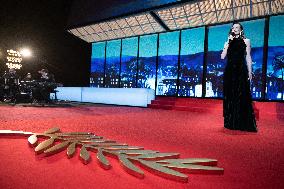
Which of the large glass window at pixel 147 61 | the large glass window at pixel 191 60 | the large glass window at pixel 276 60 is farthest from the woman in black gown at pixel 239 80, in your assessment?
the large glass window at pixel 147 61

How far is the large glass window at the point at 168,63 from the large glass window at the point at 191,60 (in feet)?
1.14

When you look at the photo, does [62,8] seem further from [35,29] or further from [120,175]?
[120,175]

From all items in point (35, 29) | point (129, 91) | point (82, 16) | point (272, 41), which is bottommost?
point (129, 91)

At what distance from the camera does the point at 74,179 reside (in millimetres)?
1171

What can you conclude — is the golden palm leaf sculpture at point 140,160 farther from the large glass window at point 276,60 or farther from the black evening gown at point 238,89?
the large glass window at point 276,60

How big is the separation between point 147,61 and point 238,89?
7984 millimetres

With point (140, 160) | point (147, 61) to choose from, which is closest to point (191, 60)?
point (147, 61)

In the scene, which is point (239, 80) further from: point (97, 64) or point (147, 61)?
point (97, 64)

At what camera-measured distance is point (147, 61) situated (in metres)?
10.9

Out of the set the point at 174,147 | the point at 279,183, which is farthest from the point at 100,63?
the point at 279,183

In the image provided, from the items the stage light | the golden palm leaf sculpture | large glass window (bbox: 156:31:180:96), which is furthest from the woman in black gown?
the stage light

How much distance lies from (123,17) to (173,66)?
3.29 metres

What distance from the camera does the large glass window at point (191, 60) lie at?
954 cm

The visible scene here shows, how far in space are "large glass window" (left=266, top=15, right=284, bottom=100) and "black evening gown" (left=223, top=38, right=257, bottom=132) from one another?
565 centimetres
